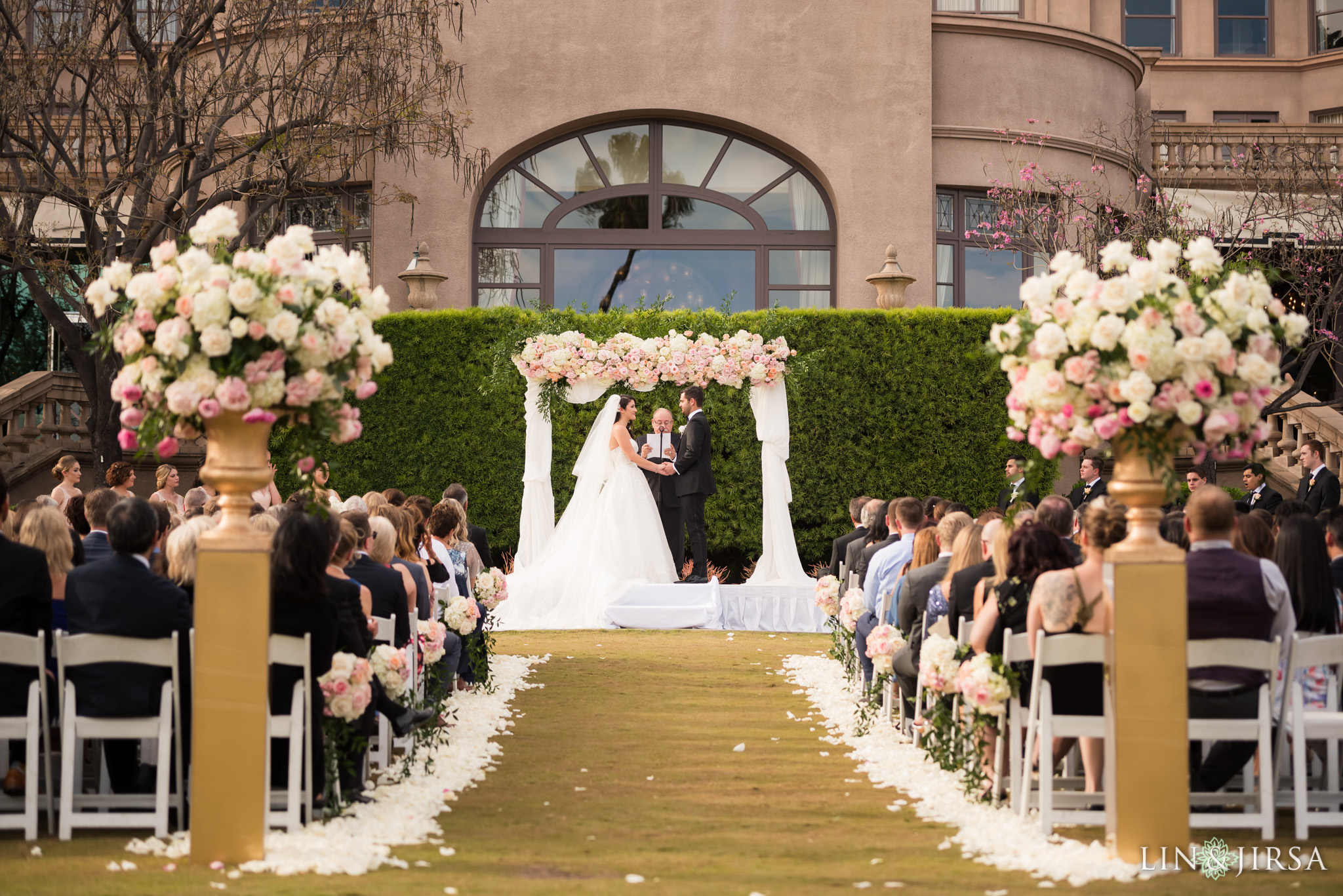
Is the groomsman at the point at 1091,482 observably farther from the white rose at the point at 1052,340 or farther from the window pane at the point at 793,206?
the white rose at the point at 1052,340

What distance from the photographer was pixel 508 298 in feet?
63.4

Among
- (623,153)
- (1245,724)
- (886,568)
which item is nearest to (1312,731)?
(1245,724)

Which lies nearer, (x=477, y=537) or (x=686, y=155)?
(x=477, y=537)

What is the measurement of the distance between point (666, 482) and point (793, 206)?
630 centimetres

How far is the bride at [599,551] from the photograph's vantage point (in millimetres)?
14164

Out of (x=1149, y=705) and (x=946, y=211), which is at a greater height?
(x=946, y=211)

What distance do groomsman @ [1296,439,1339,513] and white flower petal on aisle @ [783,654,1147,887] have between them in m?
7.40

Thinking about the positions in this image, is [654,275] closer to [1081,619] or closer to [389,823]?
[1081,619]

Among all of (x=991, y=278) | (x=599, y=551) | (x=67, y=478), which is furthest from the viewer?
(x=991, y=278)

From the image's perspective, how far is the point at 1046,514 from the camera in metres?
7.13

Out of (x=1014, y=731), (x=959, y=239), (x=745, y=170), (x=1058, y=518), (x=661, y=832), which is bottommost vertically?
(x=661, y=832)

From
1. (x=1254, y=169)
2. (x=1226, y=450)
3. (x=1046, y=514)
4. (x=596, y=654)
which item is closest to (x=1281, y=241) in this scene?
(x=1254, y=169)

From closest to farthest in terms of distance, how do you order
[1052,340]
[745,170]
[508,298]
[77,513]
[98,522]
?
[1052,340] < [98,522] < [77,513] < [508,298] < [745,170]

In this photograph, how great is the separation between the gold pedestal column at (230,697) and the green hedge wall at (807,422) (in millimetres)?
11356
